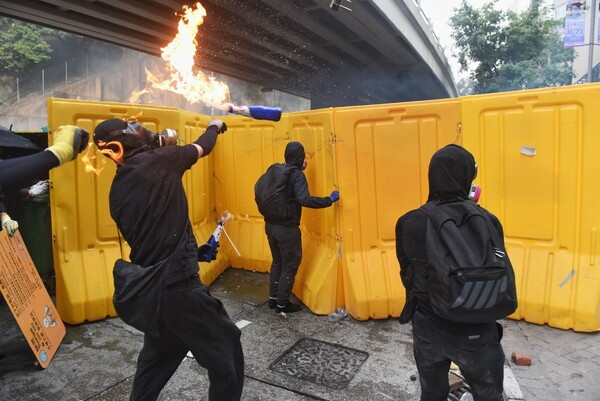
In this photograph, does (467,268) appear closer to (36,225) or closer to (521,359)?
(521,359)

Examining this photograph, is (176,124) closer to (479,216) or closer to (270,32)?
(479,216)

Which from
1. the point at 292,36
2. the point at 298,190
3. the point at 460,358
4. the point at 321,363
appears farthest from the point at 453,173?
the point at 292,36

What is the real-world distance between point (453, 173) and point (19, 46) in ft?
111

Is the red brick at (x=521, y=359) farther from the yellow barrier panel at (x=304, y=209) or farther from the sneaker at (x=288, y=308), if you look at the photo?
the sneaker at (x=288, y=308)

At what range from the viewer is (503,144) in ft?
14.2

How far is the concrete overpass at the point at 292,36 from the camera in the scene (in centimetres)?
1278

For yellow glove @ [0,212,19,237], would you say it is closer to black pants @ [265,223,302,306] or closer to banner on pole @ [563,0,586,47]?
black pants @ [265,223,302,306]

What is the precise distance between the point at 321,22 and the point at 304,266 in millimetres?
12473

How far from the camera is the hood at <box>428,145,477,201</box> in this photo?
2.18 metres

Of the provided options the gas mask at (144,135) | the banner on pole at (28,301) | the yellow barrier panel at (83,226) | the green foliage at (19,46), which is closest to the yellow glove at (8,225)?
the banner on pole at (28,301)

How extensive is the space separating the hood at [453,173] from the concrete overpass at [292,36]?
37.3 ft

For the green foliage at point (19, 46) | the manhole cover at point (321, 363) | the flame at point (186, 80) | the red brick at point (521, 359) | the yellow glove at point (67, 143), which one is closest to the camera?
the yellow glove at point (67, 143)

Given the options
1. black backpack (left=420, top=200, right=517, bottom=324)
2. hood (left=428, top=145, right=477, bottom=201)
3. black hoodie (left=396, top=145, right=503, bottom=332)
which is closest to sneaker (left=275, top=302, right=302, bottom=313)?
black hoodie (left=396, top=145, right=503, bottom=332)

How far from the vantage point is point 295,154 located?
15.5 feet
